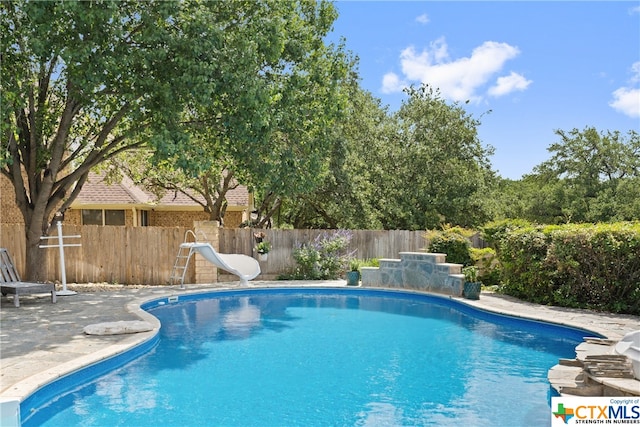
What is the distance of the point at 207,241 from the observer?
13594 mm

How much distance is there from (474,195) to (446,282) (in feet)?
31.8

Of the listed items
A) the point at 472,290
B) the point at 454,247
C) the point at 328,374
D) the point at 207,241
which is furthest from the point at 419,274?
the point at 328,374

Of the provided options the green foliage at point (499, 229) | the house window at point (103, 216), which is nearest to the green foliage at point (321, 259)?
the green foliage at point (499, 229)

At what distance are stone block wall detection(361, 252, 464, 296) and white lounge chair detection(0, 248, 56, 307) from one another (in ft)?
23.7

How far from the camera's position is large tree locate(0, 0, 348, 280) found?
8750 mm

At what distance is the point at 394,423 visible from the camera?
15.5 ft

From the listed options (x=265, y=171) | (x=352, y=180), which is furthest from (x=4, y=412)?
(x=352, y=180)

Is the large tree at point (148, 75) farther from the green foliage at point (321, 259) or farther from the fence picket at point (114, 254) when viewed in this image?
the green foliage at point (321, 259)

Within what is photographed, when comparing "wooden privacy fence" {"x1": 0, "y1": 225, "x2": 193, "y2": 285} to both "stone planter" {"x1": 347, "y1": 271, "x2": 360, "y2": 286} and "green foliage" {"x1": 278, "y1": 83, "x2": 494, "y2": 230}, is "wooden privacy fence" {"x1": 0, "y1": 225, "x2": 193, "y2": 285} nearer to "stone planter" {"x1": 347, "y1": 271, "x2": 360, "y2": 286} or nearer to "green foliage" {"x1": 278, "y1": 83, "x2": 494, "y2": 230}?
"stone planter" {"x1": 347, "y1": 271, "x2": 360, "y2": 286}

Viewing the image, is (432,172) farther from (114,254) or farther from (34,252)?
(34,252)

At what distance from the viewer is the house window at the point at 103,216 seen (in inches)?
836

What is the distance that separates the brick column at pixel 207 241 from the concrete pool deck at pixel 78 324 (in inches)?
39.5

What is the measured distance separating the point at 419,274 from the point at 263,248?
4.39 m

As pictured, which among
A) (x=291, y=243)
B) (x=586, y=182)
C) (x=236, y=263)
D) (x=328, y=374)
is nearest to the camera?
(x=328, y=374)
